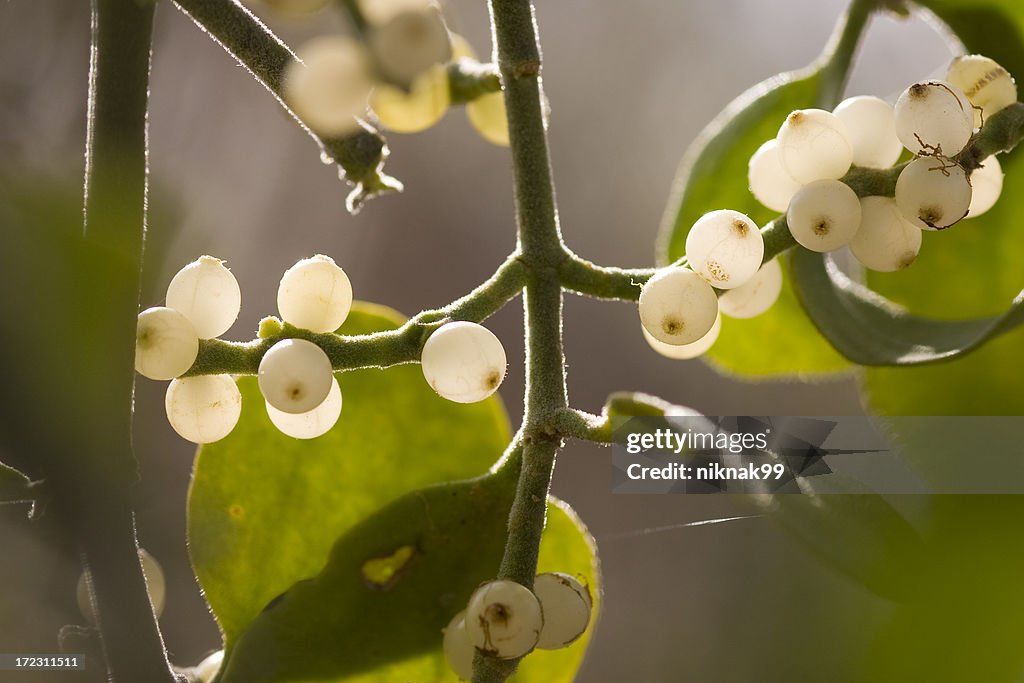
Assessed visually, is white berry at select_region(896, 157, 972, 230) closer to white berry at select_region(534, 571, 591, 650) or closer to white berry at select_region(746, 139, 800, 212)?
white berry at select_region(746, 139, 800, 212)

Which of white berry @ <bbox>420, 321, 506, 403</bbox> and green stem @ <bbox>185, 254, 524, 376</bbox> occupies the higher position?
green stem @ <bbox>185, 254, 524, 376</bbox>

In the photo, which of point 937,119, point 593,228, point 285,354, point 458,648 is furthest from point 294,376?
point 593,228

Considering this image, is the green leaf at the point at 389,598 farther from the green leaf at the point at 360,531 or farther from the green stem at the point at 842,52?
the green stem at the point at 842,52

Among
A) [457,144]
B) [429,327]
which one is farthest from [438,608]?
[457,144]

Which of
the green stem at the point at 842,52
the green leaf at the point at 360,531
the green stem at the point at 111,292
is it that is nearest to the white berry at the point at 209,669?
the green leaf at the point at 360,531

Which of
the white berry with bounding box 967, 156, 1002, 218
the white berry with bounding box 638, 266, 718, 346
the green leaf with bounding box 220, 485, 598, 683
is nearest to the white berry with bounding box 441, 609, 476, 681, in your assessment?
the green leaf with bounding box 220, 485, 598, 683

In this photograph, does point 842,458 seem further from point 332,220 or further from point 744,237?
point 332,220
